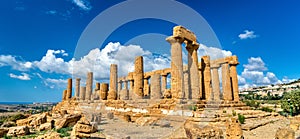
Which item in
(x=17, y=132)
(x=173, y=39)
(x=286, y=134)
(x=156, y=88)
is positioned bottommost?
(x=17, y=132)

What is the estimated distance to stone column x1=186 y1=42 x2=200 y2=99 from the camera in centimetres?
1718

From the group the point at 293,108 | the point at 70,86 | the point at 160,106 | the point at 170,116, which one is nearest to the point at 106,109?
the point at 160,106

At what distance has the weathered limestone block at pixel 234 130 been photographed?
7460mm

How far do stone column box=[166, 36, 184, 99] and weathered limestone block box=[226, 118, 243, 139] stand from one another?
7685 mm

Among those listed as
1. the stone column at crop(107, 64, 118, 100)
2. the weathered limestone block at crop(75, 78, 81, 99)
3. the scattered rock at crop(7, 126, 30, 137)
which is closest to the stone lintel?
the stone column at crop(107, 64, 118, 100)

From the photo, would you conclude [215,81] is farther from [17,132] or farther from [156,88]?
[17,132]

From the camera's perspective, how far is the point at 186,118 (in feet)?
40.5

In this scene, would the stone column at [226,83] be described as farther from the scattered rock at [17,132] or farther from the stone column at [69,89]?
the stone column at [69,89]

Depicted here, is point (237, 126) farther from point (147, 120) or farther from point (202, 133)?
point (147, 120)

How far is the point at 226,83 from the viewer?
21.9 meters

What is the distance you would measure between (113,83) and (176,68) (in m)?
10.6

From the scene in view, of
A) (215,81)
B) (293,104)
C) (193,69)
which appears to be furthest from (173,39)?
(293,104)

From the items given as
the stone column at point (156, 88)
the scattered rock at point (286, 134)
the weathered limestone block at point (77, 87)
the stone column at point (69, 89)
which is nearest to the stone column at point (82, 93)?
the weathered limestone block at point (77, 87)

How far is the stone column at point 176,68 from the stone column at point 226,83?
8258mm
